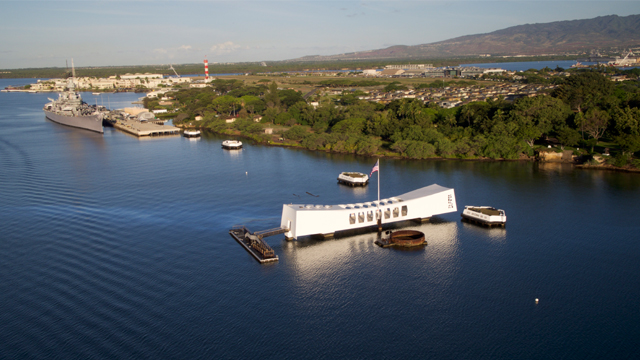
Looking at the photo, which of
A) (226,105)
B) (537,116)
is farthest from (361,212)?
(226,105)

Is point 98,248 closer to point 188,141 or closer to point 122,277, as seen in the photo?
point 122,277

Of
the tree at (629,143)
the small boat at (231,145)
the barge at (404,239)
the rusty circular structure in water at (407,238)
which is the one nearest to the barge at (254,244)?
the barge at (404,239)

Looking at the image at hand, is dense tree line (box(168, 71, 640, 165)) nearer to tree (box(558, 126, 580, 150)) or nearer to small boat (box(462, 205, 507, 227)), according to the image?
tree (box(558, 126, 580, 150))

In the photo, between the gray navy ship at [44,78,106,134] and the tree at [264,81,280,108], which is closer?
the gray navy ship at [44,78,106,134]

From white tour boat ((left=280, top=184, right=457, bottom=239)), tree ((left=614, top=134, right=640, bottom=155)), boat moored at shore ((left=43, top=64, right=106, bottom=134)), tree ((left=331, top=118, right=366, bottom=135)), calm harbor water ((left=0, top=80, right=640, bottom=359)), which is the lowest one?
calm harbor water ((left=0, top=80, right=640, bottom=359))

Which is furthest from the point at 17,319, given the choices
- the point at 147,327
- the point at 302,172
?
the point at 302,172

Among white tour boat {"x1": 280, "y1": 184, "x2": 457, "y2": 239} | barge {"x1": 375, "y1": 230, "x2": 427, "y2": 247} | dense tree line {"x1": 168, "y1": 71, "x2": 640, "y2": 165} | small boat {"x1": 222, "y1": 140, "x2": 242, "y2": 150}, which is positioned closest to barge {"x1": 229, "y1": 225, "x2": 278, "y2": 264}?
white tour boat {"x1": 280, "y1": 184, "x2": 457, "y2": 239}

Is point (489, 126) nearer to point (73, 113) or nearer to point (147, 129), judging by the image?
point (147, 129)

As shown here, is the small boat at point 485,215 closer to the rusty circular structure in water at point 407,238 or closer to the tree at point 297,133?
the rusty circular structure in water at point 407,238
